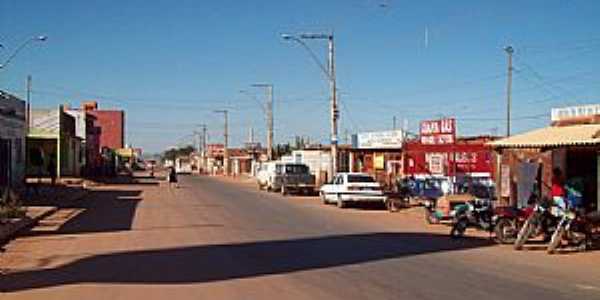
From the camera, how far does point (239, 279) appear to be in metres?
12.8

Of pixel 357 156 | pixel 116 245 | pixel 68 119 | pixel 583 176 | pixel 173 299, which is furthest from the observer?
pixel 68 119

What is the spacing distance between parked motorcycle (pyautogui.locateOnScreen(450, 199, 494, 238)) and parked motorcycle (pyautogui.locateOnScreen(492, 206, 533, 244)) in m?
1.18

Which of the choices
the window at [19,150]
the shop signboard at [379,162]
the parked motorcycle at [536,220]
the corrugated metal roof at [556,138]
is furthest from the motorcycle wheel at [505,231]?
the window at [19,150]

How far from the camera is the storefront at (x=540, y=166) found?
77.8ft

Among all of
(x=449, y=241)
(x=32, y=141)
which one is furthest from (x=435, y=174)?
(x=32, y=141)

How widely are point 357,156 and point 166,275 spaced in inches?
1740

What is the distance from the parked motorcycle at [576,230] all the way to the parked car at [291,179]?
2961cm

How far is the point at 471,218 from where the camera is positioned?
2100 cm

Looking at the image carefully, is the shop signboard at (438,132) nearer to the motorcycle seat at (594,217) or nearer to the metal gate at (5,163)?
the motorcycle seat at (594,217)

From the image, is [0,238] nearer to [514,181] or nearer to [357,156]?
[514,181]

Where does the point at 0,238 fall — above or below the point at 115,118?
below

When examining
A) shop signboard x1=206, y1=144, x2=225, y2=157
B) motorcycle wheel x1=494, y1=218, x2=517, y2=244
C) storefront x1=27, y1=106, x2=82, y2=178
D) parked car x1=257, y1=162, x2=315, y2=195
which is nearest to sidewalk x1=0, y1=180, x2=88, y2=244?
motorcycle wheel x1=494, y1=218, x2=517, y2=244

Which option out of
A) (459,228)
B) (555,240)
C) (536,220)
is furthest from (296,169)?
(555,240)

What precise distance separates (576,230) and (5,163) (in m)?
32.1
